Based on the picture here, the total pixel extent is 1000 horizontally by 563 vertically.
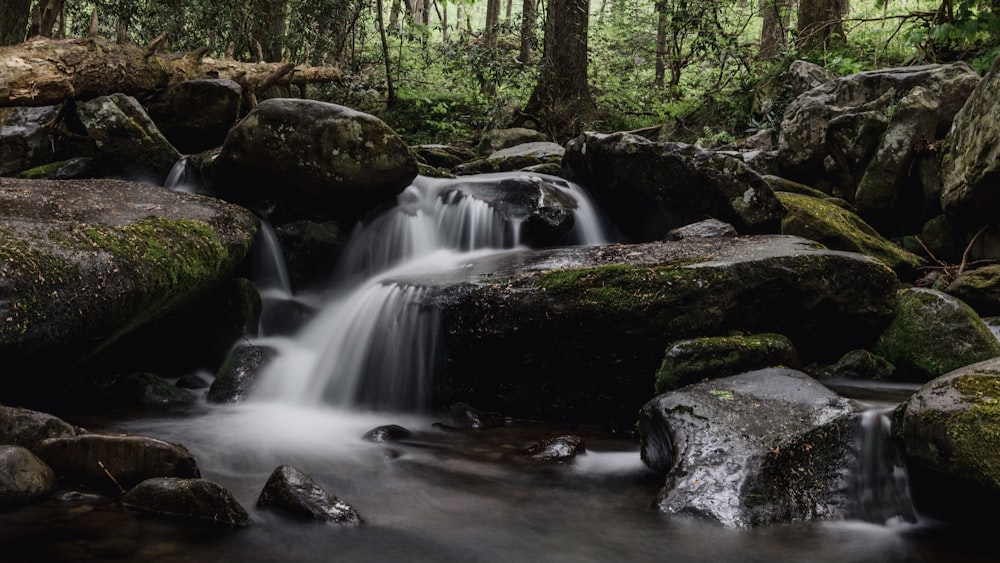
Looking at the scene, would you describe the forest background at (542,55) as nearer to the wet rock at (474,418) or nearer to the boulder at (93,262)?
the boulder at (93,262)

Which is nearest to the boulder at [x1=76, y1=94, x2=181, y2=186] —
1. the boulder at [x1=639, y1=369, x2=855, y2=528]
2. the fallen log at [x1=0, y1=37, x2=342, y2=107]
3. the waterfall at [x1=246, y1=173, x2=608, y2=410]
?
the fallen log at [x1=0, y1=37, x2=342, y2=107]

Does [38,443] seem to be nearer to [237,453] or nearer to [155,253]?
[237,453]

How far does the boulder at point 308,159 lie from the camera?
7.42 meters

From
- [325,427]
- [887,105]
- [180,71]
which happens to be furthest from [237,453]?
[887,105]

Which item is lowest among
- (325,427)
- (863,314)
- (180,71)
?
(325,427)

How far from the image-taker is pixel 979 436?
312cm

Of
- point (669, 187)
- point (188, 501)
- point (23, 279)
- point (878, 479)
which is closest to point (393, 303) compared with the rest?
point (23, 279)

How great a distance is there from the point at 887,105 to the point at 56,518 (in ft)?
31.4

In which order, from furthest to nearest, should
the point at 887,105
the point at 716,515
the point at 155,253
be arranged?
1. the point at 887,105
2. the point at 155,253
3. the point at 716,515

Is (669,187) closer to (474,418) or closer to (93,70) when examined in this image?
(474,418)

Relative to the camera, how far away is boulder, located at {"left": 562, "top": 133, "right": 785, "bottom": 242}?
7.58m

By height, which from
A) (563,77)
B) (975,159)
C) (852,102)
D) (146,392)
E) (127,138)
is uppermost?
(563,77)

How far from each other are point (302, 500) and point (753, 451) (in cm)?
232

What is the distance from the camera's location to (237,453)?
444 cm
